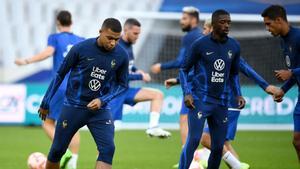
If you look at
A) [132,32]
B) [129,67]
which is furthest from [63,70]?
[132,32]

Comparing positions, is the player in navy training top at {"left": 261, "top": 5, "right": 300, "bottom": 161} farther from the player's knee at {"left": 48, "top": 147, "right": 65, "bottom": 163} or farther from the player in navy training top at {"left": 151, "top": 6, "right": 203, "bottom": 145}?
the player in navy training top at {"left": 151, "top": 6, "right": 203, "bottom": 145}

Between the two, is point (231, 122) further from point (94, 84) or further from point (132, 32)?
point (94, 84)

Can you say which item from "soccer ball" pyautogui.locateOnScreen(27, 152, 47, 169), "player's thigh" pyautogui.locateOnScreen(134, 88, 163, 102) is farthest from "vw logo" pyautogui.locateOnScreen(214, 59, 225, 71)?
"player's thigh" pyautogui.locateOnScreen(134, 88, 163, 102)

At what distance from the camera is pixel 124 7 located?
2597 cm

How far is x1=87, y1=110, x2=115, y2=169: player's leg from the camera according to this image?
9273 millimetres

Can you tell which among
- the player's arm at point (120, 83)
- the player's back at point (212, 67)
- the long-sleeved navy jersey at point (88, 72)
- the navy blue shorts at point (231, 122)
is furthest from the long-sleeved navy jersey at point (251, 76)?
the long-sleeved navy jersey at point (88, 72)

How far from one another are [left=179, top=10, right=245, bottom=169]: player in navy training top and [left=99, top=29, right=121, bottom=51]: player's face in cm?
119

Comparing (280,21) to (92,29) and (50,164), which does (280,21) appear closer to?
(50,164)

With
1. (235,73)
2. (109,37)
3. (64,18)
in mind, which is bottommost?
(235,73)

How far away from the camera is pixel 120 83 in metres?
9.62

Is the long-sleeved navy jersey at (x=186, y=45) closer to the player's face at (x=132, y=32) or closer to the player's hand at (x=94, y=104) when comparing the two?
the player's face at (x=132, y=32)

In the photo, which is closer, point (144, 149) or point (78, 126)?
point (78, 126)

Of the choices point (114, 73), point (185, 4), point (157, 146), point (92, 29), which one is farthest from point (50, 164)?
point (92, 29)

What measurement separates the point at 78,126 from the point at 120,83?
74cm
